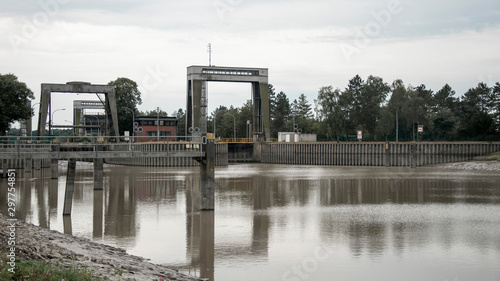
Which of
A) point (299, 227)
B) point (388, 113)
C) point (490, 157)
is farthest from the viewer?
point (388, 113)

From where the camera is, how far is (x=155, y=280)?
17094 mm

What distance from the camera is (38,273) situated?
1370 centimetres

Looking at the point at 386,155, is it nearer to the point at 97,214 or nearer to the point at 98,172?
the point at 98,172

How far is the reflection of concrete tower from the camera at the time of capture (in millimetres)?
26094

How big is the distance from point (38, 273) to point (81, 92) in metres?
50.0

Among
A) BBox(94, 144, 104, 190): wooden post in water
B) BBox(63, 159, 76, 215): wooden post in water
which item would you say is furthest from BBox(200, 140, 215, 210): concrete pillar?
BBox(94, 144, 104, 190): wooden post in water

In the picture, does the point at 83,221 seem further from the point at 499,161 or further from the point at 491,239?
the point at 499,161

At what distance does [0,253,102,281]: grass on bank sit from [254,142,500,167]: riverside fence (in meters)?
74.7

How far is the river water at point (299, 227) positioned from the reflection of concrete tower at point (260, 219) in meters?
0.06

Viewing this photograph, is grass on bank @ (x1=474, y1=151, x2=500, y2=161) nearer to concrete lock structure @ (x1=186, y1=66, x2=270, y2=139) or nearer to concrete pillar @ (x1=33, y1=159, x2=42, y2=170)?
concrete lock structure @ (x1=186, y1=66, x2=270, y2=139)

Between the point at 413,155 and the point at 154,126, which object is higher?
the point at 154,126

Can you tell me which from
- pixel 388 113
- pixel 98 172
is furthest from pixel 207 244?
pixel 388 113

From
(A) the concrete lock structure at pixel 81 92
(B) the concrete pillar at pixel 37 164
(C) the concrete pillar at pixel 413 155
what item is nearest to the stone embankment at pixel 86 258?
(A) the concrete lock structure at pixel 81 92

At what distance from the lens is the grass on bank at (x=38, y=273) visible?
518 inches
